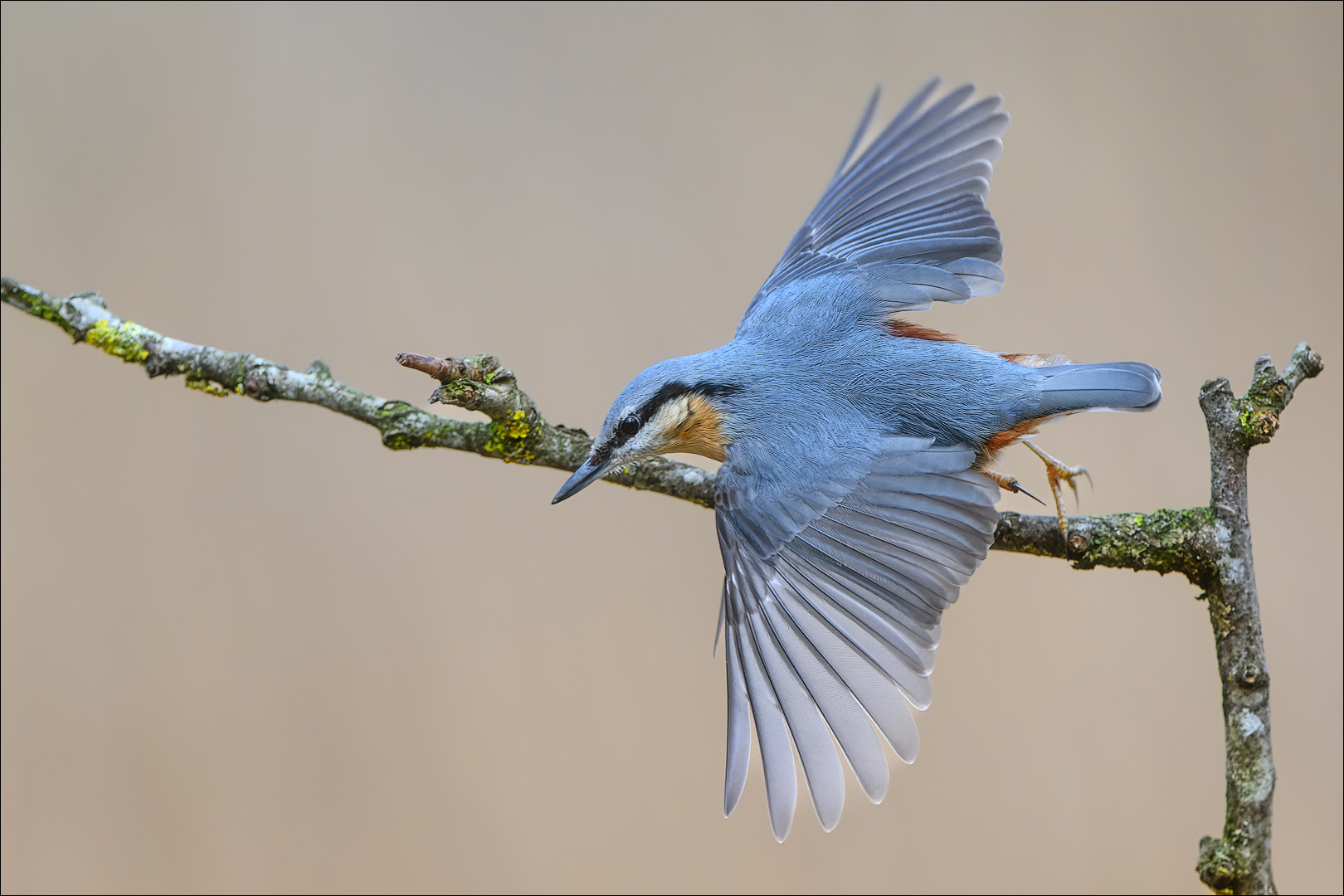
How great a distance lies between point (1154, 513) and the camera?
1042 millimetres

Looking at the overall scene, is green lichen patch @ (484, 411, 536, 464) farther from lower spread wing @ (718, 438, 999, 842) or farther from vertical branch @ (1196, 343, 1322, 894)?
vertical branch @ (1196, 343, 1322, 894)

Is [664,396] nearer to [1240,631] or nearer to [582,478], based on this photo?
[582,478]

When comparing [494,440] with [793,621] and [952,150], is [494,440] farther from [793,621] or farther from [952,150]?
[952,150]

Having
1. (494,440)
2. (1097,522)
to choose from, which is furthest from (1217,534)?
(494,440)

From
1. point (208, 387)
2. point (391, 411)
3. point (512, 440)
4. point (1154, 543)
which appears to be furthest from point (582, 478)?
point (1154, 543)

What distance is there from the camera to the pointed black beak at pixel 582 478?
41.8 inches

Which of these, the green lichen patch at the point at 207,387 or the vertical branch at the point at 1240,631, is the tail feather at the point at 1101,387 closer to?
the vertical branch at the point at 1240,631

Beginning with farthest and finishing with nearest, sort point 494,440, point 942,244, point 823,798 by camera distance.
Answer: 1. point 942,244
2. point 494,440
3. point 823,798

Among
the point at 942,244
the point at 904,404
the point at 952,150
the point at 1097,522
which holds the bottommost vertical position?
the point at 1097,522

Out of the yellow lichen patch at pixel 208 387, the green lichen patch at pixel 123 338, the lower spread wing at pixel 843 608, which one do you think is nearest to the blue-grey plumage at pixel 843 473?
the lower spread wing at pixel 843 608

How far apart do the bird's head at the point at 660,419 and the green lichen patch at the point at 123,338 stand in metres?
0.58

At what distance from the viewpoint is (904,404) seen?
1071mm

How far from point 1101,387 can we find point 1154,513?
153 mm

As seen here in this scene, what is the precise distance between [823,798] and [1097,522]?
43cm
